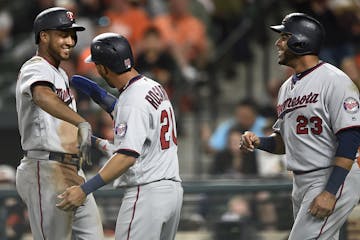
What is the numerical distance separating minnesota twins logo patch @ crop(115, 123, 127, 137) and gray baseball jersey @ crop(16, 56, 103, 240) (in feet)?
1.98

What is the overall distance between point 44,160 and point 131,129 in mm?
819

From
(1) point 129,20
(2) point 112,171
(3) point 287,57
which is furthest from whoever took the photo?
(1) point 129,20

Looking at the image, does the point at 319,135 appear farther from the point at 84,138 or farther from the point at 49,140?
the point at 49,140

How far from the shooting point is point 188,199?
901 cm

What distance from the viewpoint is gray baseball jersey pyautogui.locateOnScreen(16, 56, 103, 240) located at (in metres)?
6.59

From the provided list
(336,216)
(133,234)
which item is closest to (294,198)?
(336,216)

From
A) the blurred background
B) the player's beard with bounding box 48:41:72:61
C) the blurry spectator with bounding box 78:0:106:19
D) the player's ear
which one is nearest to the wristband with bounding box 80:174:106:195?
the player's beard with bounding box 48:41:72:61

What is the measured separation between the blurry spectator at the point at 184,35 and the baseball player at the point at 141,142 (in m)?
5.53

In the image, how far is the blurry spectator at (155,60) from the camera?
11.5 metres

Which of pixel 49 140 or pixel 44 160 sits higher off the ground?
pixel 49 140

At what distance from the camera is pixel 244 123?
36.0ft

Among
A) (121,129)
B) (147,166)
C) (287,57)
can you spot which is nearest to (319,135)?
(287,57)

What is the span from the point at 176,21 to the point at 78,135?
6.08 metres

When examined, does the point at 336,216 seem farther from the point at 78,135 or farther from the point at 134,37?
the point at 134,37
